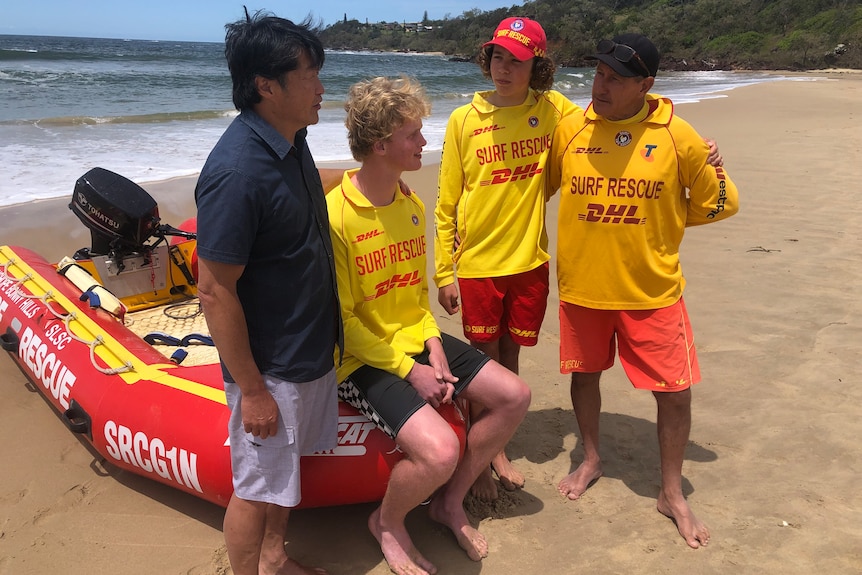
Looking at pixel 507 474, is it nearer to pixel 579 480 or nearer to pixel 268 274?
pixel 579 480

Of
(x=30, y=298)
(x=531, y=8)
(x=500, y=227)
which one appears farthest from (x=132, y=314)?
(x=531, y=8)

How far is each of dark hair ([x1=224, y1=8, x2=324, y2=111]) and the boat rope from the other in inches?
71.3

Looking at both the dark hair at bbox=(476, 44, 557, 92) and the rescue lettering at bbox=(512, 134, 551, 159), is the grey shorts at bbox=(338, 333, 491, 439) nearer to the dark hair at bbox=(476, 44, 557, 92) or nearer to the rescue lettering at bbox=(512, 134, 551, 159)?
the rescue lettering at bbox=(512, 134, 551, 159)

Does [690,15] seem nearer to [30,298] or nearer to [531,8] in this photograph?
[531,8]

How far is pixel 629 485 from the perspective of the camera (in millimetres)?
3127

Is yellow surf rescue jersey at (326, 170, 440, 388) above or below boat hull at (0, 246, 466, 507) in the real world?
above

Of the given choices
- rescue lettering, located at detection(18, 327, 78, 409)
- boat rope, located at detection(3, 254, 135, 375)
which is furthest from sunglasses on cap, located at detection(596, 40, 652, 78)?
rescue lettering, located at detection(18, 327, 78, 409)

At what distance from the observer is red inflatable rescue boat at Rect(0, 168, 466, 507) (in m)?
2.62

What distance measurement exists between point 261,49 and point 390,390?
3.98 ft

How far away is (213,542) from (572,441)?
5.96 feet

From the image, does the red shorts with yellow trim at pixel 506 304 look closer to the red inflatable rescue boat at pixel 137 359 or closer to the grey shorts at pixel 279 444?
the red inflatable rescue boat at pixel 137 359

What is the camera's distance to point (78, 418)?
10.5 feet

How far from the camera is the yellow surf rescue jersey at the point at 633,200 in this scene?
259cm

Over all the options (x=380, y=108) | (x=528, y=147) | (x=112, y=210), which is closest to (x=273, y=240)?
(x=380, y=108)
